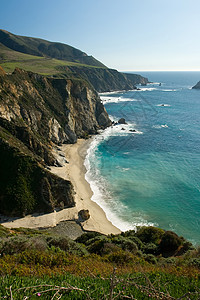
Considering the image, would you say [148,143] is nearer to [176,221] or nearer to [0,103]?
[176,221]

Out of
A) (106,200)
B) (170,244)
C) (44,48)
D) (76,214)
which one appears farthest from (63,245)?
(44,48)

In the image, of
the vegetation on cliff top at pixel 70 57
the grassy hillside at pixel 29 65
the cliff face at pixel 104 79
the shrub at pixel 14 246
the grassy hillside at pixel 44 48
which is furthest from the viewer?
the grassy hillside at pixel 44 48

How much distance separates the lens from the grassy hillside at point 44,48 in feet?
523

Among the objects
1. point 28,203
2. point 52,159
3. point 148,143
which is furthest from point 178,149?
point 28,203

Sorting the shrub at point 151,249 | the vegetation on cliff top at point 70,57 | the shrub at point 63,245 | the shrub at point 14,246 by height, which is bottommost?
the shrub at point 151,249

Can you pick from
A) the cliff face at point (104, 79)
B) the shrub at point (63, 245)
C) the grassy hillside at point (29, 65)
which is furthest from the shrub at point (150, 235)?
the cliff face at point (104, 79)

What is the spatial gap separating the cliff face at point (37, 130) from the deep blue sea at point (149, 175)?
6.91m

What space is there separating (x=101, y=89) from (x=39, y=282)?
150 meters

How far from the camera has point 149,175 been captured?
1518 inches

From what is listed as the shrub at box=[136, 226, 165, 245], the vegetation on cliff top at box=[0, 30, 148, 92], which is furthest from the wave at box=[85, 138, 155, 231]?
the vegetation on cliff top at box=[0, 30, 148, 92]

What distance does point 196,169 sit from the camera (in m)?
40.5

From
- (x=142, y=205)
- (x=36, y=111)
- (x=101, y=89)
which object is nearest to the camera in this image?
(x=142, y=205)

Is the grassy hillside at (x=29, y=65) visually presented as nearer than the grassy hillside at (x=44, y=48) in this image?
Yes

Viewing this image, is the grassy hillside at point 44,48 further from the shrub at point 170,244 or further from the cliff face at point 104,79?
the shrub at point 170,244
